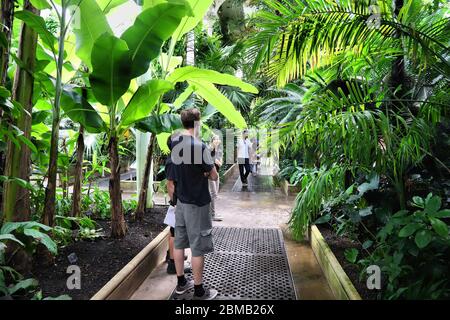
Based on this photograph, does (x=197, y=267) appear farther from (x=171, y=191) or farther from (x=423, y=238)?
(x=423, y=238)

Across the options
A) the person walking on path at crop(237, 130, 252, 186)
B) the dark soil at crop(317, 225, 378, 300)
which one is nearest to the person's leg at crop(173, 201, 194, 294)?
the dark soil at crop(317, 225, 378, 300)

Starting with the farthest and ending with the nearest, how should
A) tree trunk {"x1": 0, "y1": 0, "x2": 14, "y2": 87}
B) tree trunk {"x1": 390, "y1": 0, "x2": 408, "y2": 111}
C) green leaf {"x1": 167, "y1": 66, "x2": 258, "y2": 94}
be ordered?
green leaf {"x1": 167, "y1": 66, "x2": 258, "y2": 94} → tree trunk {"x1": 390, "y1": 0, "x2": 408, "y2": 111} → tree trunk {"x1": 0, "y1": 0, "x2": 14, "y2": 87}

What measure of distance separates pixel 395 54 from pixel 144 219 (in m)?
3.16

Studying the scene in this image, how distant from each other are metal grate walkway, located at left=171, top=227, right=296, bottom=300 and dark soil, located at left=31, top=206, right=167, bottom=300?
59 cm

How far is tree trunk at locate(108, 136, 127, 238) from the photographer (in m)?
3.05

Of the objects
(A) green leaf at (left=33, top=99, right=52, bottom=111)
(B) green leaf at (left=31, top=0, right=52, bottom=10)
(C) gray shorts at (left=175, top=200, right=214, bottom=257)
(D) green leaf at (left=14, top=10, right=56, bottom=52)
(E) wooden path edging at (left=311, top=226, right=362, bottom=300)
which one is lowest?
(E) wooden path edging at (left=311, top=226, right=362, bottom=300)

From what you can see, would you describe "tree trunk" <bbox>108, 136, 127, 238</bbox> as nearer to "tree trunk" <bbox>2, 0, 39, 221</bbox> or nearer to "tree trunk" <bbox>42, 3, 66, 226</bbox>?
"tree trunk" <bbox>42, 3, 66, 226</bbox>

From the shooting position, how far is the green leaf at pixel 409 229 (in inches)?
67.2

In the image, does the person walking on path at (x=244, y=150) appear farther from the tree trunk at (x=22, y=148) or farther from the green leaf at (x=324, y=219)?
the tree trunk at (x=22, y=148)

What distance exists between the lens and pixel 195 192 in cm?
249

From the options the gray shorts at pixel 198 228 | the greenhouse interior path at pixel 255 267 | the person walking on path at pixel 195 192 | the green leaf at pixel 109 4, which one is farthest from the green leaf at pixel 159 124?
the greenhouse interior path at pixel 255 267

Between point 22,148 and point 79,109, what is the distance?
0.54 m

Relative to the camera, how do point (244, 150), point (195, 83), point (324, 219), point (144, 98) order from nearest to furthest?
point (144, 98) < point (195, 83) < point (324, 219) < point (244, 150)

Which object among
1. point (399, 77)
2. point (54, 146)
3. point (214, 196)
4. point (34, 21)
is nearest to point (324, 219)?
point (214, 196)
